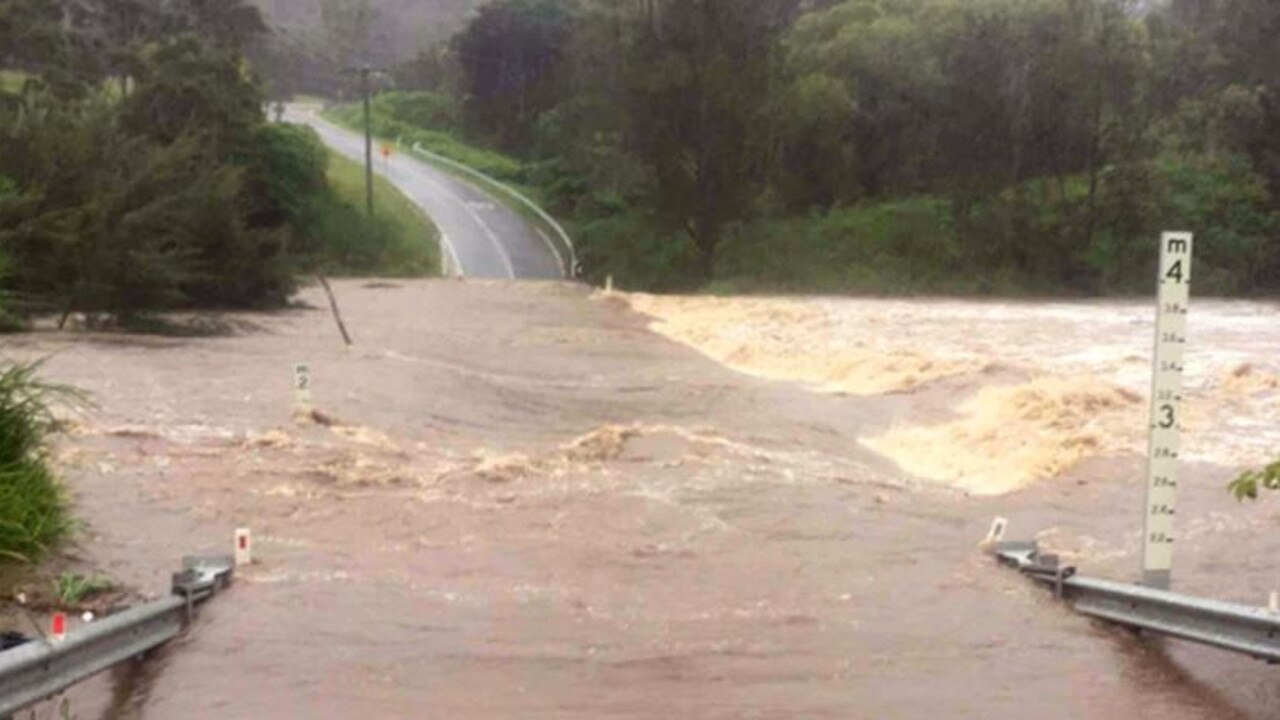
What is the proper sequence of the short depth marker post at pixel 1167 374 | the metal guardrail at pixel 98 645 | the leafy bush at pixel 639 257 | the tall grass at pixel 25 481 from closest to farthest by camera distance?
the metal guardrail at pixel 98 645, the short depth marker post at pixel 1167 374, the tall grass at pixel 25 481, the leafy bush at pixel 639 257

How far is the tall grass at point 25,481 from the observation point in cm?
925

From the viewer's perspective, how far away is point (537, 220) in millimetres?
66250

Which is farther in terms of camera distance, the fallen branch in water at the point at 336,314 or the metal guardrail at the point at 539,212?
the metal guardrail at the point at 539,212

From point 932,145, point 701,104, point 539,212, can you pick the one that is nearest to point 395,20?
point 539,212

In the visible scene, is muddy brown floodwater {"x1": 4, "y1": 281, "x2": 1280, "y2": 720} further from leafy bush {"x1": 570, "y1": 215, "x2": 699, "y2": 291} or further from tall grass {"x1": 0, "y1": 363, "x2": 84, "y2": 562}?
leafy bush {"x1": 570, "y1": 215, "x2": 699, "y2": 291}

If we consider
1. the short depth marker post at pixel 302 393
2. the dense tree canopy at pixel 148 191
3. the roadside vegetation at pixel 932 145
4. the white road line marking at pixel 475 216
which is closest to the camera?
the short depth marker post at pixel 302 393

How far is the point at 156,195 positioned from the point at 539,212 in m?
37.5

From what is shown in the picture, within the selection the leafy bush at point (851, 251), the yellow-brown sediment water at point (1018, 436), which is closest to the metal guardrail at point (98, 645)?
the yellow-brown sediment water at point (1018, 436)

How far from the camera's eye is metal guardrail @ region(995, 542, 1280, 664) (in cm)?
749

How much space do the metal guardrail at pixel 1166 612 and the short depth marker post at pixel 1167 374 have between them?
1.47 ft

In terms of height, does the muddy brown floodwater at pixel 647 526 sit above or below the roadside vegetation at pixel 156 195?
below

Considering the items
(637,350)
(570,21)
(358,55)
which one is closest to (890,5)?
(570,21)

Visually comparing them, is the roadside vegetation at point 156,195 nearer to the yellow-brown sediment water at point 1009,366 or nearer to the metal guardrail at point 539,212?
the metal guardrail at point 539,212

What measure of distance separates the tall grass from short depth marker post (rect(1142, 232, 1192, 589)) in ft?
19.3
